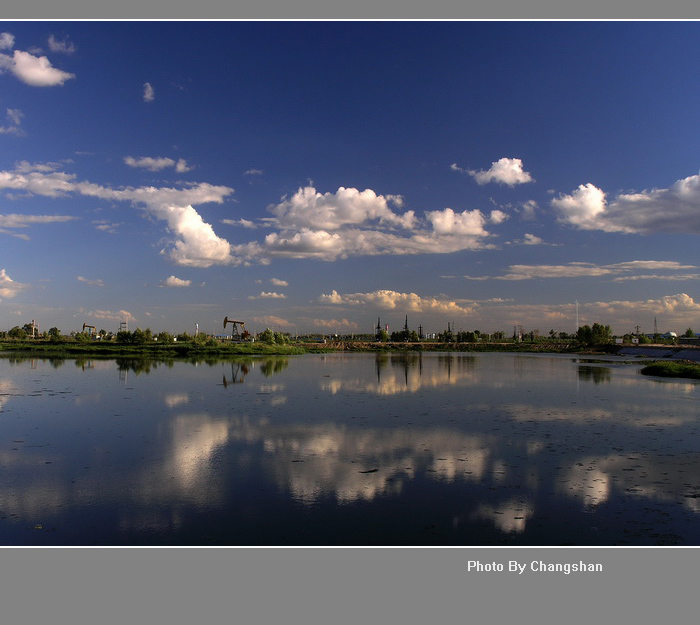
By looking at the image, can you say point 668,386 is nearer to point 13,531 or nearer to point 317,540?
point 317,540

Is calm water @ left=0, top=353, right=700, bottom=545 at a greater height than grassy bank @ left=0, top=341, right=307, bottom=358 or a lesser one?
lesser

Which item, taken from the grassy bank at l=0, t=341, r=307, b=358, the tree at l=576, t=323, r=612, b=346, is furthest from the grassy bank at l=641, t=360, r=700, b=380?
the tree at l=576, t=323, r=612, b=346

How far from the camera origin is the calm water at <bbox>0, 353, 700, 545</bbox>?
36.4 ft

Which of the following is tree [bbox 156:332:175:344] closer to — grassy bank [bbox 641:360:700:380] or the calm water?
the calm water

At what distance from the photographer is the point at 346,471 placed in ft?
51.0

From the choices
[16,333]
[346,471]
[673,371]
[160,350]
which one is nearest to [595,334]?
[673,371]

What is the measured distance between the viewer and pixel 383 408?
2844 cm

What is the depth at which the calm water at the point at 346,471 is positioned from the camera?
36.4ft

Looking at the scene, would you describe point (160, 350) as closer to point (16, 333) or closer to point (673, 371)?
point (673, 371)

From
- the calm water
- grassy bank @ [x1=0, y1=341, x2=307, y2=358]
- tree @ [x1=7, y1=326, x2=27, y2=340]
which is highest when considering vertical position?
tree @ [x1=7, y1=326, x2=27, y2=340]

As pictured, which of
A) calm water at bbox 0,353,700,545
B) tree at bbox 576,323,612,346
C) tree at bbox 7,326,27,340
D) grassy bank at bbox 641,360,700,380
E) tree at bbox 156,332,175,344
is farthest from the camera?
tree at bbox 7,326,27,340

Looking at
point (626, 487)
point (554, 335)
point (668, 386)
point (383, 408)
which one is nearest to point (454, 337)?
point (554, 335)

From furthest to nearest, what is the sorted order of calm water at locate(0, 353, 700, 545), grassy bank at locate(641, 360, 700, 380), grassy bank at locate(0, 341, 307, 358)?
grassy bank at locate(0, 341, 307, 358), grassy bank at locate(641, 360, 700, 380), calm water at locate(0, 353, 700, 545)

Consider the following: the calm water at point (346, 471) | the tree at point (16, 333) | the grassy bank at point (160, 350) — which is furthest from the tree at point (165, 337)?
the calm water at point (346, 471)
